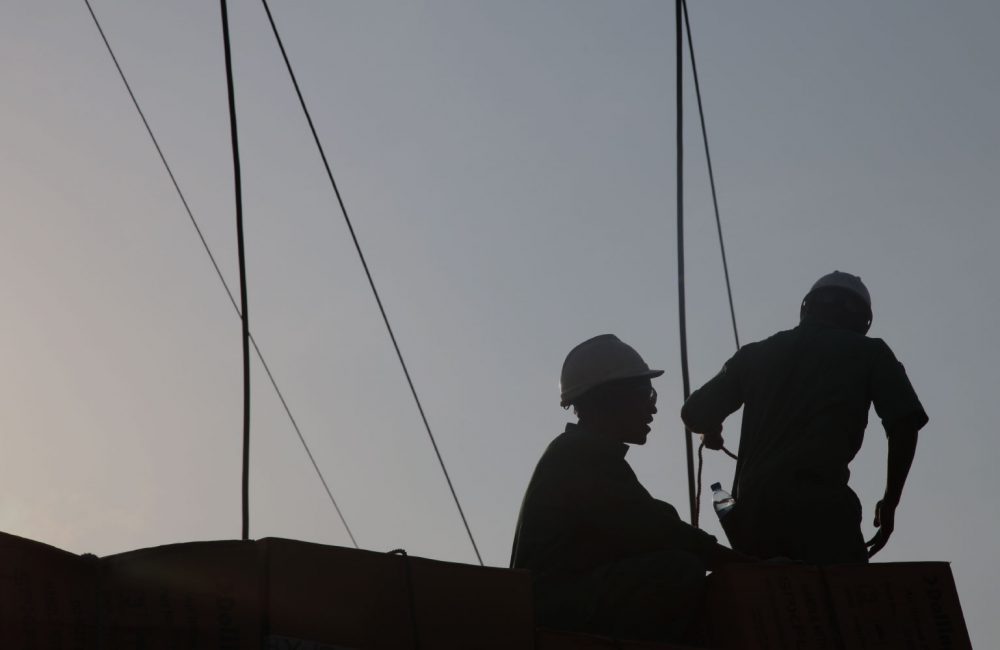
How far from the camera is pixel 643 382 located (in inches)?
234

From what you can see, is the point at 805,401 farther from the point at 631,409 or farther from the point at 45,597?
the point at 45,597

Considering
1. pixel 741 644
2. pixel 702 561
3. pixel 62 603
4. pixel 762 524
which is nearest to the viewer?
pixel 62 603

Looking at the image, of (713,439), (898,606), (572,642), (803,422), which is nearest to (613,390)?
(713,439)

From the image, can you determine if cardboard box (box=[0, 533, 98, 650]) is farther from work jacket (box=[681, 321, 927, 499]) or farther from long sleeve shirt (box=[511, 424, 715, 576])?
work jacket (box=[681, 321, 927, 499])

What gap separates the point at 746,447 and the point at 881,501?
62 cm

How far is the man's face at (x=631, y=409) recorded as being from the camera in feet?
19.3

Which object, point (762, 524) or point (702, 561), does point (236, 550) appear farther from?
point (762, 524)

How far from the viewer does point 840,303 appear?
249 inches

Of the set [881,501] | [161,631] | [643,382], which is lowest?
[161,631]

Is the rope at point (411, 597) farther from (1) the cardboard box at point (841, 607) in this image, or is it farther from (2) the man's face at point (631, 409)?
(2) the man's face at point (631, 409)

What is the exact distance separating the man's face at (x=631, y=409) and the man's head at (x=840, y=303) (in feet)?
2.99

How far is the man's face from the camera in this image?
589cm

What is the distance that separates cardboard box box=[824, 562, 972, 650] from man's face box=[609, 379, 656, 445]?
127 centimetres

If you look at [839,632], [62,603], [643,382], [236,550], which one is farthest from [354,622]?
[643,382]
